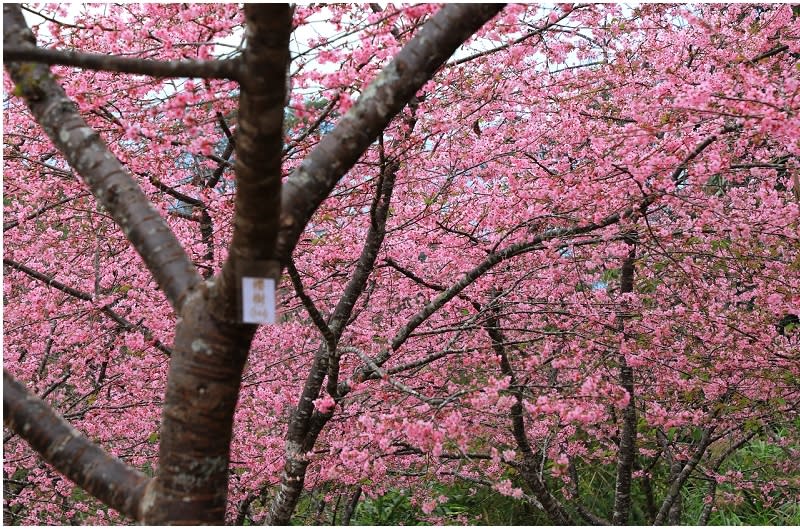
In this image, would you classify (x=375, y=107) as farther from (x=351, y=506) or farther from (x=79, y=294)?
(x=351, y=506)

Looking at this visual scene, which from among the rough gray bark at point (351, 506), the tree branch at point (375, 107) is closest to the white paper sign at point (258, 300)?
the tree branch at point (375, 107)

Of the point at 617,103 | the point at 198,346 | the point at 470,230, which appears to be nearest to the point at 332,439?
the point at 470,230

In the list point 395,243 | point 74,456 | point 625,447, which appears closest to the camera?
point 74,456

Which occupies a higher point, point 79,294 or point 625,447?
point 79,294

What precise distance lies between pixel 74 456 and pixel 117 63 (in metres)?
1.31

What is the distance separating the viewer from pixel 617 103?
5.36m

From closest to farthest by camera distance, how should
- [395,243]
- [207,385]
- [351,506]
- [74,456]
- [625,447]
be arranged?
[207,385] < [74,456] < [395,243] < [625,447] < [351,506]

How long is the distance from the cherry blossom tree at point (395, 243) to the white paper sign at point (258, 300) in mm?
33

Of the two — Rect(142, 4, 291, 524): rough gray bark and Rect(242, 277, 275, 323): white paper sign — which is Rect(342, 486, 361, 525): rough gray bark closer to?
Rect(142, 4, 291, 524): rough gray bark

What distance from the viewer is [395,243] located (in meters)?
5.11

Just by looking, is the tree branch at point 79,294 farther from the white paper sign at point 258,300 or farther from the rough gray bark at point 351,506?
the rough gray bark at point 351,506

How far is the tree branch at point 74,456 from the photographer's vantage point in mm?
2375

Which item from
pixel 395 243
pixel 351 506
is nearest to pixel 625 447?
pixel 395 243

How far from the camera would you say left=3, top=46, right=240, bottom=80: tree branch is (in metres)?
1.96
